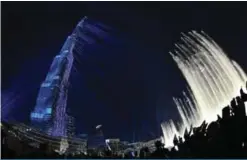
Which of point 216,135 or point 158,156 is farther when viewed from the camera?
point 158,156

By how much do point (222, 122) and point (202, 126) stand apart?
348cm

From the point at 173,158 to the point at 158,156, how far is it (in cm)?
513

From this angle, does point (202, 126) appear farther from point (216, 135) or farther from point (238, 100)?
point (238, 100)

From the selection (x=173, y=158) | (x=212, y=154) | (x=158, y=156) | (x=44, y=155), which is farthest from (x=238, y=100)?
(x=44, y=155)

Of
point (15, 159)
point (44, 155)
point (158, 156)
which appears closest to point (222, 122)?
point (158, 156)

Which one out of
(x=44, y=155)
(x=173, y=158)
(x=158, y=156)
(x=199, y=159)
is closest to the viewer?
(x=199, y=159)

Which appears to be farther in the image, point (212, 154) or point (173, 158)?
point (173, 158)

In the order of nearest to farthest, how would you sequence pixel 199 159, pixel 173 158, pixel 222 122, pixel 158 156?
pixel 199 159, pixel 222 122, pixel 173 158, pixel 158 156

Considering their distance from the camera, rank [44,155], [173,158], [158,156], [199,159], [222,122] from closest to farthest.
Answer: [199,159] → [222,122] → [173,158] → [158,156] → [44,155]

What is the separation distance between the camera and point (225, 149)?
50719 mm

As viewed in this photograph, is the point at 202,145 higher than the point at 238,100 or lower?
lower

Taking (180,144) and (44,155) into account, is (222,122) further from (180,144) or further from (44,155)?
(44,155)

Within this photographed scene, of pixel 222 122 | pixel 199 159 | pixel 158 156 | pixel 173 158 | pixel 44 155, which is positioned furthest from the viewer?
pixel 44 155

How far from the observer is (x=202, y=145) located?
54250mm
